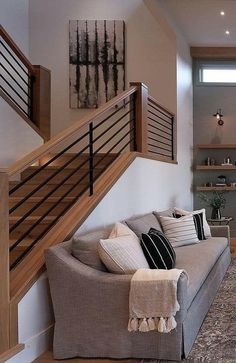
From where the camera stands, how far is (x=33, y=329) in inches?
115

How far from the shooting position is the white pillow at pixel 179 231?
518 centimetres

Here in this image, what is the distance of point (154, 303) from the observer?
2.78 metres

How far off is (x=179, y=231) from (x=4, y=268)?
2925 mm

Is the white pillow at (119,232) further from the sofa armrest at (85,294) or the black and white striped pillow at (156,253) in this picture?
the sofa armrest at (85,294)

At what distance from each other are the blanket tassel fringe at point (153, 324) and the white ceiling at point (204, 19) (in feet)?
16.2

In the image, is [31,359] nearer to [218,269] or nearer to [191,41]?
[218,269]

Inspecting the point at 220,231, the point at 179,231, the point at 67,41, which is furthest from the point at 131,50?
→ the point at 179,231

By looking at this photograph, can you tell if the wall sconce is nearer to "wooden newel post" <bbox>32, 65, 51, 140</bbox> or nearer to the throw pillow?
"wooden newel post" <bbox>32, 65, 51, 140</bbox>

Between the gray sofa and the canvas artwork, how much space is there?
4.82 metres

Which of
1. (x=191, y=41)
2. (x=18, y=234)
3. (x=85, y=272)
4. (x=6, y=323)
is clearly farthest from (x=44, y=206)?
(x=191, y=41)

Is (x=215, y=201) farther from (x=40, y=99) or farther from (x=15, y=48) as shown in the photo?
(x=15, y=48)

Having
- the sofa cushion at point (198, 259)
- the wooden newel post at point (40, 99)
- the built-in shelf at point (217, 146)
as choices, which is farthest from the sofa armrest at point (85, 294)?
the built-in shelf at point (217, 146)

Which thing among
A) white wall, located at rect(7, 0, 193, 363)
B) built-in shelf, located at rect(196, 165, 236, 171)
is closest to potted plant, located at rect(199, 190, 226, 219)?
built-in shelf, located at rect(196, 165, 236, 171)

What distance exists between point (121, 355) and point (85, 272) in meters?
0.57
